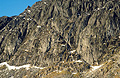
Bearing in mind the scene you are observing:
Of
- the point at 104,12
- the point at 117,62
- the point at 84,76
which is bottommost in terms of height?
the point at 84,76

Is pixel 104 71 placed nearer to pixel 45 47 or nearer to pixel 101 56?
pixel 101 56

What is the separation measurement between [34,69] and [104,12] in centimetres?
10544

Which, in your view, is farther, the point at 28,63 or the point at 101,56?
the point at 28,63

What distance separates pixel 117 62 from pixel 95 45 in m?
37.2

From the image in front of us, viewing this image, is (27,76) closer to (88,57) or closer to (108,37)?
(88,57)

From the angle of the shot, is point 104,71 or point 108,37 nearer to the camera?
point 104,71

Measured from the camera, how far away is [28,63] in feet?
630

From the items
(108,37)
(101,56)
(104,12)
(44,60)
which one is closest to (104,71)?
(101,56)

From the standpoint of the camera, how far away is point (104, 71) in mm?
139500

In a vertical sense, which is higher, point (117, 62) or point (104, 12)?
point (104, 12)

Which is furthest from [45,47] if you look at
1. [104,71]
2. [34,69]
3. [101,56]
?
[104,71]

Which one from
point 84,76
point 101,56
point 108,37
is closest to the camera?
point 84,76

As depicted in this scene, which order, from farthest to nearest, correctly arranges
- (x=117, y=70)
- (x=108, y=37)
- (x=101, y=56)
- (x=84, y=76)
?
(x=108, y=37)
(x=101, y=56)
(x=84, y=76)
(x=117, y=70)

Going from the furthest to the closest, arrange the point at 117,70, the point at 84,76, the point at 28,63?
the point at 28,63 → the point at 84,76 → the point at 117,70
